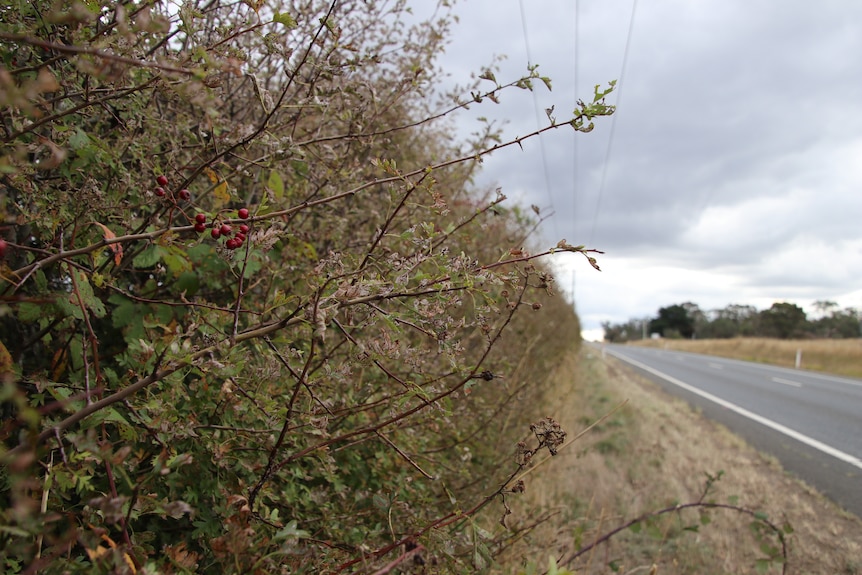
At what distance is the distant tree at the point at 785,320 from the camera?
5769 centimetres

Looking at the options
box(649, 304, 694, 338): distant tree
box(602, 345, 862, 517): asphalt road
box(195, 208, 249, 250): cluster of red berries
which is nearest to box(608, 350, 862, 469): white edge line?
box(602, 345, 862, 517): asphalt road

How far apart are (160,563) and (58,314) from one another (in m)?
0.69

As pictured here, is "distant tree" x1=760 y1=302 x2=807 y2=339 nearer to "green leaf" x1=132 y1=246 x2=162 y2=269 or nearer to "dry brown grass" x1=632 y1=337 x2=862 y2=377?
"dry brown grass" x1=632 y1=337 x2=862 y2=377

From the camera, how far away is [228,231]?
3.65 feet

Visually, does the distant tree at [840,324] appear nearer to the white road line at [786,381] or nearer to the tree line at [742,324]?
the tree line at [742,324]

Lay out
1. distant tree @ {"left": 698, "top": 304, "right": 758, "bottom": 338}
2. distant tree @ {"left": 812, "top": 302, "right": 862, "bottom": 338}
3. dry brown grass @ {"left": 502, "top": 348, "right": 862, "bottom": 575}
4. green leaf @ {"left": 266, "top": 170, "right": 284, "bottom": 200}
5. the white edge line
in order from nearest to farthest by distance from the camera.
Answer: green leaf @ {"left": 266, "top": 170, "right": 284, "bottom": 200}
dry brown grass @ {"left": 502, "top": 348, "right": 862, "bottom": 575}
the white edge line
distant tree @ {"left": 812, "top": 302, "right": 862, "bottom": 338}
distant tree @ {"left": 698, "top": 304, "right": 758, "bottom": 338}

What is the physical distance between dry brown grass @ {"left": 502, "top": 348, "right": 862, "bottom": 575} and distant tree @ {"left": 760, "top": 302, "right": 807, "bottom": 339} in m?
59.4

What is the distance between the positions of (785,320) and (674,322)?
38.5m

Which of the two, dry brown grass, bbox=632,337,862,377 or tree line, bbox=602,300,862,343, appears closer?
dry brown grass, bbox=632,337,862,377

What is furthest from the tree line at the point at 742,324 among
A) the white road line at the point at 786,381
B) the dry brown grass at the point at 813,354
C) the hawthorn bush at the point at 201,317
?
the hawthorn bush at the point at 201,317

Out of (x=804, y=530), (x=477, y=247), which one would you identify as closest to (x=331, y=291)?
(x=477, y=247)

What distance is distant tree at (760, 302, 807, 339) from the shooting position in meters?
57.7

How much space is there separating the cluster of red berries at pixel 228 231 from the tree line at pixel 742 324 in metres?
63.1

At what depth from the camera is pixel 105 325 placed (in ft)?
5.81
